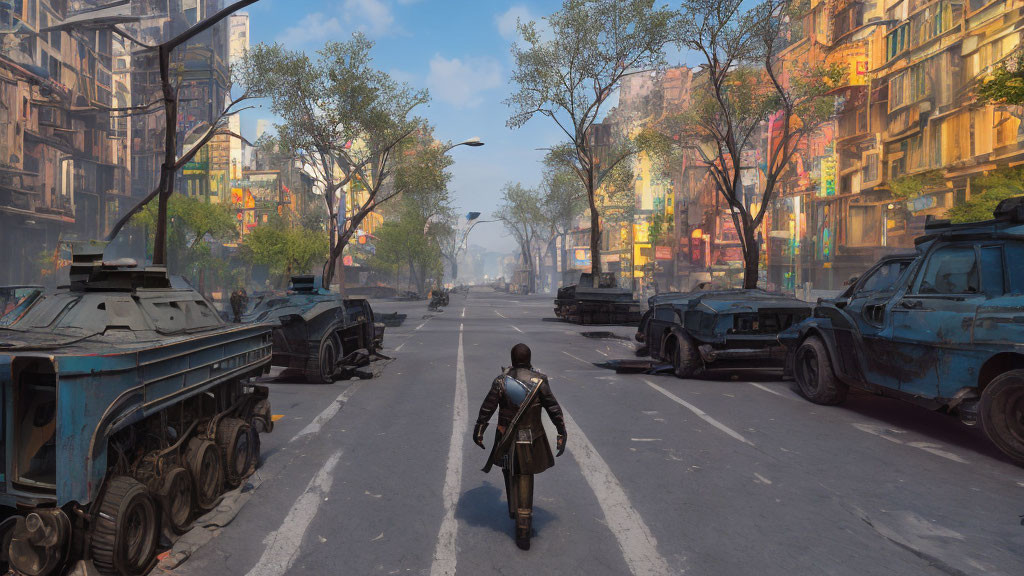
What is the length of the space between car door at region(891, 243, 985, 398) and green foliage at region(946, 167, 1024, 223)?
61.6 ft

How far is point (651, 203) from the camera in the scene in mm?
78125

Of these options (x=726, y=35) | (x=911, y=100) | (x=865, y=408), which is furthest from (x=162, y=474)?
(x=911, y=100)

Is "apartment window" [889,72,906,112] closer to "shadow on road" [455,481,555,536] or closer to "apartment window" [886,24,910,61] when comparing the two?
"apartment window" [886,24,910,61]

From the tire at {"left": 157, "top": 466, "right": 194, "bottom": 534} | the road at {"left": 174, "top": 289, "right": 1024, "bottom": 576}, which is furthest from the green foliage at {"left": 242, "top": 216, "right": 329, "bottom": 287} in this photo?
the tire at {"left": 157, "top": 466, "right": 194, "bottom": 534}

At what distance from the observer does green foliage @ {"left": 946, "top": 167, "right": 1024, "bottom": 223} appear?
2367 cm

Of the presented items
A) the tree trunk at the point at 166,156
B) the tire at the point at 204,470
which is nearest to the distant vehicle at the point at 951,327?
the tire at the point at 204,470

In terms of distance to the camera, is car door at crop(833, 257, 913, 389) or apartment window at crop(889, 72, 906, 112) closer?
car door at crop(833, 257, 913, 389)

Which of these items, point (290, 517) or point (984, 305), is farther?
point (984, 305)

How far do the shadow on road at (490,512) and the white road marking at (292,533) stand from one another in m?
1.25

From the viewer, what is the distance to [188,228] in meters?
49.2

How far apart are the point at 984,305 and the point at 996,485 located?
2096mm

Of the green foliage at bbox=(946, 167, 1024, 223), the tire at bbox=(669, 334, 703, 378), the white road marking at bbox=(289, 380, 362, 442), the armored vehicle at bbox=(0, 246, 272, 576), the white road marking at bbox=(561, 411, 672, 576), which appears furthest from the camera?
the green foliage at bbox=(946, 167, 1024, 223)

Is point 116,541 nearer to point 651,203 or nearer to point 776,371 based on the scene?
point 776,371

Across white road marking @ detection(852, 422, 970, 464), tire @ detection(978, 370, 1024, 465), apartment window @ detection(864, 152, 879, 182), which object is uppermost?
apartment window @ detection(864, 152, 879, 182)
